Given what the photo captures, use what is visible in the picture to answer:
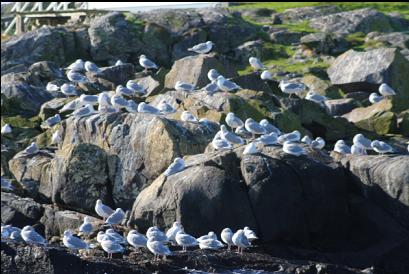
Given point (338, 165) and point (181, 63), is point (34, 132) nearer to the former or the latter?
point (181, 63)

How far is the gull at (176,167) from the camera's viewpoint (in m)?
29.5

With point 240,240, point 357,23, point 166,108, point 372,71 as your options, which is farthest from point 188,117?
point 357,23

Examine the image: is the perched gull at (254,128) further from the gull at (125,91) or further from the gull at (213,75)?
the gull at (125,91)

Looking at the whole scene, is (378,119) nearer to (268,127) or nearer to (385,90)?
(385,90)

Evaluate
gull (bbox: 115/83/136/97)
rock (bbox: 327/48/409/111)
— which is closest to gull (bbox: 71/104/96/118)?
gull (bbox: 115/83/136/97)

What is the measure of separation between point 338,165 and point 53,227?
7.30m

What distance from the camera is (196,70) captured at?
3819 centimetres

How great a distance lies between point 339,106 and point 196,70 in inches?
201

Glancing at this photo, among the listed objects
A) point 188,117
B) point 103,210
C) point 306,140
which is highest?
point 188,117

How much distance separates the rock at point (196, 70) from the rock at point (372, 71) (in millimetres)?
6151

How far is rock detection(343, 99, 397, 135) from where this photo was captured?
37.2 meters

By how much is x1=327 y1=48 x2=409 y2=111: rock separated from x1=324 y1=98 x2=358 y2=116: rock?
5.47 feet

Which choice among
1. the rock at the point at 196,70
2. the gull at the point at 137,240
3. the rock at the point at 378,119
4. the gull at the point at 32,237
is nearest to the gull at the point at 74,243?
the gull at the point at 137,240

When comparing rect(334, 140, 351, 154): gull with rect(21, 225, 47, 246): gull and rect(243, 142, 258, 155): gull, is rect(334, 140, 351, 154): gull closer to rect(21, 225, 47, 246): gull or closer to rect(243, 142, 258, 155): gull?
rect(243, 142, 258, 155): gull
